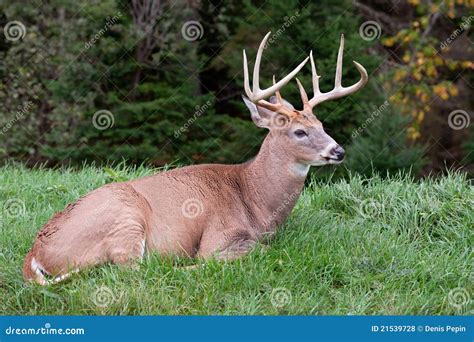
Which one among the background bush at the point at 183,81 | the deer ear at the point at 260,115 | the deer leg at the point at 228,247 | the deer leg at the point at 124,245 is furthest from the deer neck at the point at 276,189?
the background bush at the point at 183,81

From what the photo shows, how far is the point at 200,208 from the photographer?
20.3 ft

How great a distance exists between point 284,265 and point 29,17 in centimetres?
959

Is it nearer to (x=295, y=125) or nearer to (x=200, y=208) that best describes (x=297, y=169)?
(x=295, y=125)

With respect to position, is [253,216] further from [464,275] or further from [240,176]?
[464,275]

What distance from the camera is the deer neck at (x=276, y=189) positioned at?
6.39 m

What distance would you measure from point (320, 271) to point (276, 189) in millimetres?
920

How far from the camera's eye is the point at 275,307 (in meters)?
5.26

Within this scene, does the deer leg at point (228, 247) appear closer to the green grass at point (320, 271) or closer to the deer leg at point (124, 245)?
the green grass at point (320, 271)

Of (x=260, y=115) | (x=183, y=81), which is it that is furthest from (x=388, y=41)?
(x=260, y=115)

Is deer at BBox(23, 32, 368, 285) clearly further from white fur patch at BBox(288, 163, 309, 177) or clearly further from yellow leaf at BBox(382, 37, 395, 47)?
yellow leaf at BBox(382, 37, 395, 47)

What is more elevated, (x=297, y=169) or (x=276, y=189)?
(x=297, y=169)

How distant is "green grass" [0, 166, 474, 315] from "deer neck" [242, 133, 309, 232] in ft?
0.53

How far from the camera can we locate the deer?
18.6ft

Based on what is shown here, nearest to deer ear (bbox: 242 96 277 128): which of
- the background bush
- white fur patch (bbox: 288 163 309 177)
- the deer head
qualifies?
the deer head
